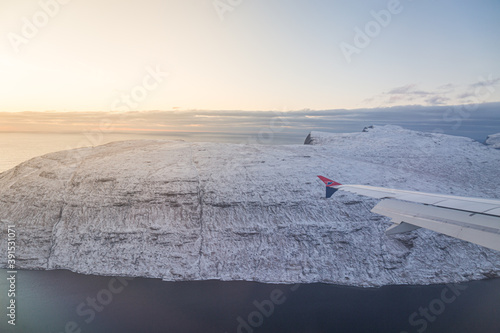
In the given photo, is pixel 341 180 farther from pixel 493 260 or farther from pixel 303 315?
pixel 303 315

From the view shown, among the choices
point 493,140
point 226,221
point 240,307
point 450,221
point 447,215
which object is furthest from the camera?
point 493,140

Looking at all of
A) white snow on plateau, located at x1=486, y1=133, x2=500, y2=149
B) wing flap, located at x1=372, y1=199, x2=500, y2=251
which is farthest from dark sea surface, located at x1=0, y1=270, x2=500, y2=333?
white snow on plateau, located at x1=486, y1=133, x2=500, y2=149

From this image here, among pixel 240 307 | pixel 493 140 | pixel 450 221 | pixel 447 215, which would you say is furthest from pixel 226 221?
pixel 493 140

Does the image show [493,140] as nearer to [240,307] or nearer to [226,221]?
[226,221]

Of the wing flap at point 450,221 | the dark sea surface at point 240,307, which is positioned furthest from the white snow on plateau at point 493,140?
the wing flap at point 450,221

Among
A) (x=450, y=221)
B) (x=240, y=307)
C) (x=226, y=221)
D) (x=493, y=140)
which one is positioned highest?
(x=493, y=140)

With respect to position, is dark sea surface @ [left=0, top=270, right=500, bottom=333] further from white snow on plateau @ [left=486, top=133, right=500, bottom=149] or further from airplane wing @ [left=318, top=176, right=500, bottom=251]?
white snow on plateau @ [left=486, top=133, right=500, bottom=149]

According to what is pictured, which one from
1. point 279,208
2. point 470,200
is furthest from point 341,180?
point 470,200
